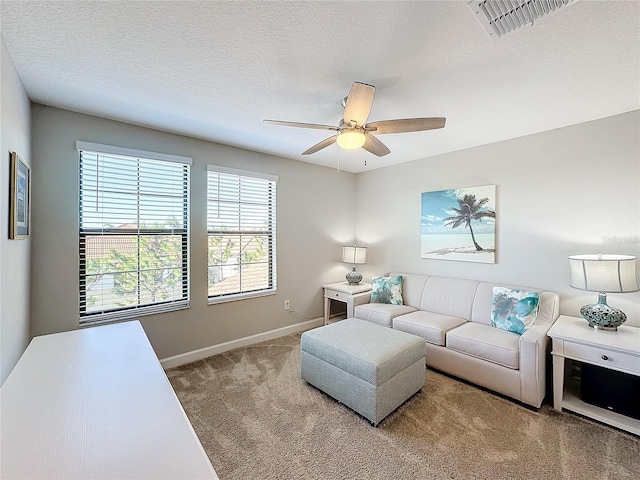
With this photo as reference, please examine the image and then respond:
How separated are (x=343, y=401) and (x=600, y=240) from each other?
2656 millimetres

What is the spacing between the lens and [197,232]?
3.08 meters

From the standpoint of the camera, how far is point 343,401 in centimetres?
222

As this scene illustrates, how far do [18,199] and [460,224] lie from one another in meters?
3.95

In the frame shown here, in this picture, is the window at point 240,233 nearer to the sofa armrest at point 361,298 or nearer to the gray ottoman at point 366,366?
the sofa armrest at point 361,298

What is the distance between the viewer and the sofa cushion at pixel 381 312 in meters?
3.22

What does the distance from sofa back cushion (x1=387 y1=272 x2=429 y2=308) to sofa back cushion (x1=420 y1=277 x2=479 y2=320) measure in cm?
6

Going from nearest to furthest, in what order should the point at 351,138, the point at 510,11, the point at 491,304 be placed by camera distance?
the point at 510,11 < the point at 351,138 < the point at 491,304

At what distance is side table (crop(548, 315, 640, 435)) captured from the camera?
194cm

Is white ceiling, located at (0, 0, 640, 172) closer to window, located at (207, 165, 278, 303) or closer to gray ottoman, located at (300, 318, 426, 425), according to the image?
window, located at (207, 165, 278, 303)

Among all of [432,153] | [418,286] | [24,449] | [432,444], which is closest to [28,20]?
[24,449]

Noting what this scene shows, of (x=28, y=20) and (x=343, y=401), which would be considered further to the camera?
(x=343, y=401)

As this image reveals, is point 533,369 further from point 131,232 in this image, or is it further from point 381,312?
point 131,232

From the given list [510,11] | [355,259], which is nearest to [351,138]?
[510,11]

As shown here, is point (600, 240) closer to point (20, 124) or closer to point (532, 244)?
point (532, 244)
